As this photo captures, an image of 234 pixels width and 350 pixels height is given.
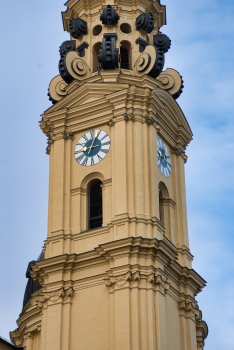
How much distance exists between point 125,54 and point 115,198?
764 centimetres

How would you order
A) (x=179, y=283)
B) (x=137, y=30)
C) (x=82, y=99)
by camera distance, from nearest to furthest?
(x=179, y=283) < (x=82, y=99) < (x=137, y=30)

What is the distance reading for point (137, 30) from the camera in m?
38.1

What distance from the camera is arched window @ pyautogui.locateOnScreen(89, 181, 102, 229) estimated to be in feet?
110

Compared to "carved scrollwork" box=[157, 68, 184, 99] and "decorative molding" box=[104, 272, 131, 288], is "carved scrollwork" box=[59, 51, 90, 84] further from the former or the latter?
"decorative molding" box=[104, 272, 131, 288]

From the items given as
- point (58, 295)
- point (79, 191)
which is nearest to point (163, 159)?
point (79, 191)

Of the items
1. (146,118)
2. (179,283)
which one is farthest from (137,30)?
(179,283)

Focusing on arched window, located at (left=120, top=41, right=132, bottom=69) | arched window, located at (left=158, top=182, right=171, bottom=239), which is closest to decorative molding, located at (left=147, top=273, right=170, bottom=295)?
arched window, located at (left=158, top=182, right=171, bottom=239)

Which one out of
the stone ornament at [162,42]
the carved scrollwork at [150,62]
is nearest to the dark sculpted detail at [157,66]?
the carved scrollwork at [150,62]

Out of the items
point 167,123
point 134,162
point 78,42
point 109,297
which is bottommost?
point 109,297

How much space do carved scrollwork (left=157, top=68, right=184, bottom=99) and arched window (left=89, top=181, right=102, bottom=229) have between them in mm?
5213

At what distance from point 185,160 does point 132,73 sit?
383 cm

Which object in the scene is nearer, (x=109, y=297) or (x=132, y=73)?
(x=109, y=297)

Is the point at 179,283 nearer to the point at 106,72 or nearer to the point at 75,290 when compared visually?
the point at 75,290

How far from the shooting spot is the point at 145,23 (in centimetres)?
3788
